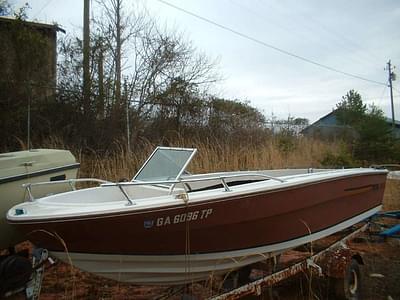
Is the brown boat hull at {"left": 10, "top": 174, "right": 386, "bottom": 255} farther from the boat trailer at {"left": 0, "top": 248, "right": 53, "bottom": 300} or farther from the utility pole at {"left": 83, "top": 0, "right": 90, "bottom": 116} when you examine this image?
the utility pole at {"left": 83, "top": 0, "right": 90, "bottom": 116}

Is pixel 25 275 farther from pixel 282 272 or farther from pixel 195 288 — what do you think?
pixel 282 272

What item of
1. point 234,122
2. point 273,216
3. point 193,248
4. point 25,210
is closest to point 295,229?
point 273,216

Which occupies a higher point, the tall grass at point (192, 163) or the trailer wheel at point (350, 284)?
the tall grass at point (192, 163)

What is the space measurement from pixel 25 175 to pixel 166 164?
4.25 ft

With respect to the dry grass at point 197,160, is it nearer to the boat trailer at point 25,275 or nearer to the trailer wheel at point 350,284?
the trailer wheel at point 350,284

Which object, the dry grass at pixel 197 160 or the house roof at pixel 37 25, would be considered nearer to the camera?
the dry grass at pixel 197 160

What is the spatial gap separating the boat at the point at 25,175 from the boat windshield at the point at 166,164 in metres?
0.78

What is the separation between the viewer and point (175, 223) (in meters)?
2.78

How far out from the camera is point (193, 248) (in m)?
2.96

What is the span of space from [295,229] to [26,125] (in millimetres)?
6392

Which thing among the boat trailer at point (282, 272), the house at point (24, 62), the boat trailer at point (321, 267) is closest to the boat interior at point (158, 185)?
the boat trailer at point (282, 272)

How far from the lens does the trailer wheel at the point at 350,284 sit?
12.0 ft

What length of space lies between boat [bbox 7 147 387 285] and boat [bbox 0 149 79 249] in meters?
0.28

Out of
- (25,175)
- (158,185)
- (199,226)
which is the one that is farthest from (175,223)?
(25,175)
